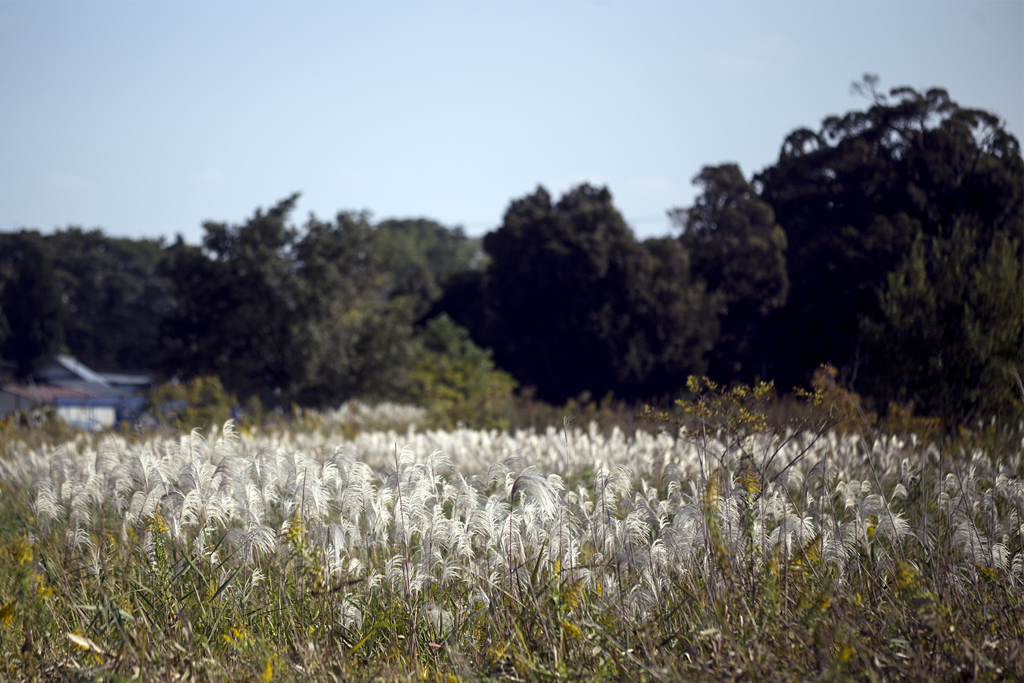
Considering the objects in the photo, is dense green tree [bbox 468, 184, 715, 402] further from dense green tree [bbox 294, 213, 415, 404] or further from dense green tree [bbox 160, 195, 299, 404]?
dense green tree [bbox 160, 195, 299, 404]

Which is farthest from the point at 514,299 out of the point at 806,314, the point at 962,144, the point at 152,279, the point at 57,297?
the point at 152,279

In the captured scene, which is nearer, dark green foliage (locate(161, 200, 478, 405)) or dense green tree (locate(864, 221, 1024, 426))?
dense green tree (locate(864, 221, 1024, 426))

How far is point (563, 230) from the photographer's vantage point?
27.1 m

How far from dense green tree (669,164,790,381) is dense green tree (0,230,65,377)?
38.7 m

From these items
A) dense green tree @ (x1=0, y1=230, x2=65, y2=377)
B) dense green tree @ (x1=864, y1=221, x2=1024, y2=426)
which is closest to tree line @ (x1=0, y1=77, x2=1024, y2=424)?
dense green tree @ (x1=864, y1=221, x2=1024, y2=426)

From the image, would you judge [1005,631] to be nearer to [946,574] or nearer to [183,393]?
[946,574]

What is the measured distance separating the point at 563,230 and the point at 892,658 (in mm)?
24943

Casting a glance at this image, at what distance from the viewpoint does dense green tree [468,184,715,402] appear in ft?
84.2

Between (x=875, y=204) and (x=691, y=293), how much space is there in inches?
242

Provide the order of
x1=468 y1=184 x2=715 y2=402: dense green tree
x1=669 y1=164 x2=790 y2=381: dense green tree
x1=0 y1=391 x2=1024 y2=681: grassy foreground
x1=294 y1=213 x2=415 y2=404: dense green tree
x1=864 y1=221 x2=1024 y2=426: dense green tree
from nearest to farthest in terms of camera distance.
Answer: x1=0 y1=391 x2=1024 y2=681: grassy foreground < x1=864 y1=221 x2=1024 y2=426: dense green tree < x1=294 y1=213 x2=415 y2=404: dense green tree < x1=669 y1=164 x2=790 y2=381: dense green tree < x1=468 y1=184 x2=715 y2=402: dense green tree

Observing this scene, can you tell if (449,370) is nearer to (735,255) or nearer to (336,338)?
(336,338)

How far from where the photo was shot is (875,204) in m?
20.9

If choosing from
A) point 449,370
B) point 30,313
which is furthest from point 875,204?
point 30,313

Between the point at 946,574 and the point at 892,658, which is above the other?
the point at 946,574
